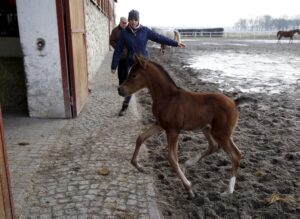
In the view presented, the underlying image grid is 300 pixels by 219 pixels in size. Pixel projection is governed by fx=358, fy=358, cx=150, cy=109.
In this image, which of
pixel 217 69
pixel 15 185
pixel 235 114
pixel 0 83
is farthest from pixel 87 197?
pixel 217 69

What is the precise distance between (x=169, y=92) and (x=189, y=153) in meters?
1.33

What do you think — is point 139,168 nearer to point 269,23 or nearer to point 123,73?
point 123,73

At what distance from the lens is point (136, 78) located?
4.36 meters

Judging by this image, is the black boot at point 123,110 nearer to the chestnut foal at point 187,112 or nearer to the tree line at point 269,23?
the chestnut foal at point 187,112

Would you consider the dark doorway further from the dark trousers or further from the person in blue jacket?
the person in blue jacket

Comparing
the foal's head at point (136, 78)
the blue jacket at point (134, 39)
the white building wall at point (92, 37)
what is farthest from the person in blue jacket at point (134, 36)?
the white building wall at point (92, 37)

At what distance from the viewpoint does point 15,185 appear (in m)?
4.09

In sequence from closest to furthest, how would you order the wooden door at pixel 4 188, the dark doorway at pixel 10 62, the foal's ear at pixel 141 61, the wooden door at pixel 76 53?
the wooden door at pixel 4 188 → the foal's ear at pixel 141 61 → the wooden door at pixel 76 53 → the dark doorway at pixel 10 62

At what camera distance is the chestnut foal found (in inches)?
156

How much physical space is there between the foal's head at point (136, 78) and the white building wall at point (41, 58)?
2.66 metres

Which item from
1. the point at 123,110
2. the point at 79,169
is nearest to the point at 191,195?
the point at 79,169

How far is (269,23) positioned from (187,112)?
494 feet

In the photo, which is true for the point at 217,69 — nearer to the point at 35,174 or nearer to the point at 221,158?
the point at 221,158

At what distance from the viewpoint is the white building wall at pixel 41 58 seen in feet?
20.7
